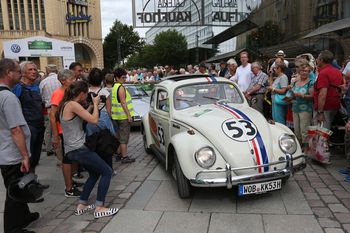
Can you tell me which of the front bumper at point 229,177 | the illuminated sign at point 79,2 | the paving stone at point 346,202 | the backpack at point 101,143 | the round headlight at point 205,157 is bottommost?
the paving stone at point 346,202

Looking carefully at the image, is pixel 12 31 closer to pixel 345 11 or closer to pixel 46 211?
pixel 345 11

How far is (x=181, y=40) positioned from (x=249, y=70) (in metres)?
53.6

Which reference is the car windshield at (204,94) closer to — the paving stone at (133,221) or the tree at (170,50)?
the paving stone at (133,221)

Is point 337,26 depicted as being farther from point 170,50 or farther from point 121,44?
point 121,44

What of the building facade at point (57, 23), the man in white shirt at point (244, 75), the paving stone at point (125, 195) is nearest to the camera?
the paving stone at point (125, 195)

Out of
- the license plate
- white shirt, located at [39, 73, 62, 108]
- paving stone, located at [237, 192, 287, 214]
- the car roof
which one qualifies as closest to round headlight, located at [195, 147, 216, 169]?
the license plate

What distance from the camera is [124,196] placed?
5086 mm

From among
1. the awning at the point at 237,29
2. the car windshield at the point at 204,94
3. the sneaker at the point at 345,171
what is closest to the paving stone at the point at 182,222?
the car windshield at the point at 204,94

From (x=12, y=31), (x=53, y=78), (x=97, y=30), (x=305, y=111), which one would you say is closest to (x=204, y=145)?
(x=305, y=111)

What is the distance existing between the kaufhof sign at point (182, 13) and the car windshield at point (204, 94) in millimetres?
15966

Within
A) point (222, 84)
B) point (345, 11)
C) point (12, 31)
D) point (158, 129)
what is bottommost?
point (158, 129)

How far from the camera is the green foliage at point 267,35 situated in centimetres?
2373

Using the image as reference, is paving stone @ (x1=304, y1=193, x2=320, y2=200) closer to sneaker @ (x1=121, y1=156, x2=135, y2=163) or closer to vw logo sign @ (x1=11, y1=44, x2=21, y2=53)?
sneaker @ (x1=121, y1=156, x2=135, y2=163)

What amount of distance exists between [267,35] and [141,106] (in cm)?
1689
